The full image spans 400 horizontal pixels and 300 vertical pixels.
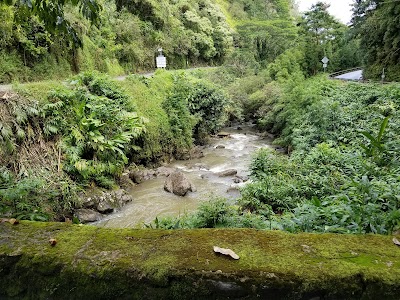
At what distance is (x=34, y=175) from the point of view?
8664 mm

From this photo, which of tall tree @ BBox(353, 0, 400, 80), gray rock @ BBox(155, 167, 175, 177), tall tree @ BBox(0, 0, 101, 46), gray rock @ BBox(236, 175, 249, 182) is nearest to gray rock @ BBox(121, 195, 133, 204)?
gray rock @ BBox(155, 167, 175, 177)

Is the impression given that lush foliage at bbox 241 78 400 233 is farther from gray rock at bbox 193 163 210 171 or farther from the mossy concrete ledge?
gray rock at bbox 193 163 210 171

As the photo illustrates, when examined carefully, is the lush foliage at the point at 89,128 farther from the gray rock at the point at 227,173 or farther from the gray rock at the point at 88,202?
the gray rock at the point at 227,173

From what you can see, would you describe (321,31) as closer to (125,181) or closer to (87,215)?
(125,181)

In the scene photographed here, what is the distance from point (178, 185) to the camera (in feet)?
35.8

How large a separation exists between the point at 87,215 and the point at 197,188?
4.15 m

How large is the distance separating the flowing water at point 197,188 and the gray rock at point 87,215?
9.0 inches

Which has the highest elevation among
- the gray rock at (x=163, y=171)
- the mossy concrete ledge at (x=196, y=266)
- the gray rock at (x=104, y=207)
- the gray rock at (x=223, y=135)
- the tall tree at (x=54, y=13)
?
the tall tree at (x=54, y=13)

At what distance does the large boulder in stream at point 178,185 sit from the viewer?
35.3 feet

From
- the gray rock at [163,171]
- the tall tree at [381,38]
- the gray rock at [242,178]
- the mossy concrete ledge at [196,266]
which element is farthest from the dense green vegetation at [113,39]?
the tall tree at [381,38]

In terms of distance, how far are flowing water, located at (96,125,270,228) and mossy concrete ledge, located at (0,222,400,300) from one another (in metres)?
3.37

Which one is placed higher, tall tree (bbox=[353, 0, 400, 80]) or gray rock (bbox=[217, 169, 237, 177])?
tall tree (bbox=[353, 0, 400, 80])

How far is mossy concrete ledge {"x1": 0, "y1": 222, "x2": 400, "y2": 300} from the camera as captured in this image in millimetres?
1571

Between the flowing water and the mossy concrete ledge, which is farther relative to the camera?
the flowing water
